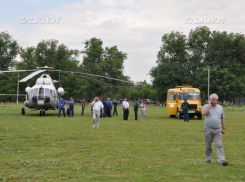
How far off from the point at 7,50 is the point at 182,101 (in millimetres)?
72517

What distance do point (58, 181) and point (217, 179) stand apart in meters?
3.07

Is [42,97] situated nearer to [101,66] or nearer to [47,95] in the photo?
[47,95]

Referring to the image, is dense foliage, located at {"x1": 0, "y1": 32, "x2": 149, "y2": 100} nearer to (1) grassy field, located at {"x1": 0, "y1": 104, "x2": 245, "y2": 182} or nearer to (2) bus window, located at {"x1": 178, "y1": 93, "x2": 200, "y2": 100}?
(2) bus window, located at {"x1": 178, "y1": 93, "x2": 200, "y2": 100}

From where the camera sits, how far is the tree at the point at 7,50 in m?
93.3

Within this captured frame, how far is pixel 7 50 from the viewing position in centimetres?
9488

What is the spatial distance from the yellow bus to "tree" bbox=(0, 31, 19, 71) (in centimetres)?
6871

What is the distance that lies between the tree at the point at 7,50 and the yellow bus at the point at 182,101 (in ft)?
225

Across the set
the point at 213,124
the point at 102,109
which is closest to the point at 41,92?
the point at 102,109

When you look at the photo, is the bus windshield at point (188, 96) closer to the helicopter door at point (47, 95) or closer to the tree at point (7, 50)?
the helicopter door at point (47, 95)

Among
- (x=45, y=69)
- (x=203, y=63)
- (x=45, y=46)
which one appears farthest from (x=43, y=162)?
(x=45, y=46)

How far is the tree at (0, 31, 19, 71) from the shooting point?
93.3m

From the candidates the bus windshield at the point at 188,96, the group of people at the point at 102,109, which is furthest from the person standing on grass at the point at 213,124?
the bus windshield at the point at 188,96

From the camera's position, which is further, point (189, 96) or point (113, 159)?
point (189, 96)

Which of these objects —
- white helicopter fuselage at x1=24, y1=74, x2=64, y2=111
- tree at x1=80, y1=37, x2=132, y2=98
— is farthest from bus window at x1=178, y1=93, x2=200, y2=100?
tree at x1=80, y1=37, x2=132, y2=98
